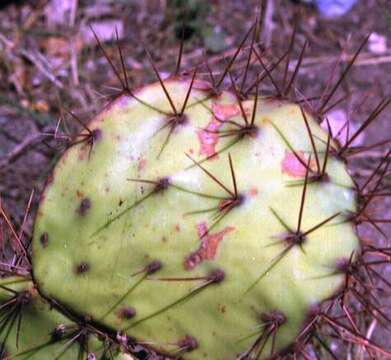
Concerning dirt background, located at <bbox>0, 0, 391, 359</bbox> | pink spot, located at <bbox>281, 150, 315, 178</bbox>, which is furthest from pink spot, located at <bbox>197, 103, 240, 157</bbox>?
dirt background, located at <bbox>0, 0, 391, 359</bbox>

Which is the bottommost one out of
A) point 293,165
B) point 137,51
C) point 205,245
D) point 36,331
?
point 137,51

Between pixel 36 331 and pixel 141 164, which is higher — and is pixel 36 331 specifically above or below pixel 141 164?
below

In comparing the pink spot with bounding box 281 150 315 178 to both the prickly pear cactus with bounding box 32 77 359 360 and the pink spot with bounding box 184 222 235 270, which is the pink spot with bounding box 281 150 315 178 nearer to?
the prickly pear cactus with bounding box 32 77 359 360

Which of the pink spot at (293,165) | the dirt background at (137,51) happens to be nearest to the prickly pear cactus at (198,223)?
the pink spot at (293,165)

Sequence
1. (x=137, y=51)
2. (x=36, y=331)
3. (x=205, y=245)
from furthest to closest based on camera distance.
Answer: (x=137, y=51)
(x=36, y=331)
(x=205, y=245)

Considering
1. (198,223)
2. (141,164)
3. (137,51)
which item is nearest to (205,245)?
(198,223)

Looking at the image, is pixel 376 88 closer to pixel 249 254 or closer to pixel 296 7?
pixel 296 7

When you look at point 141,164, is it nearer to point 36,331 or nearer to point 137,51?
point 36,331
